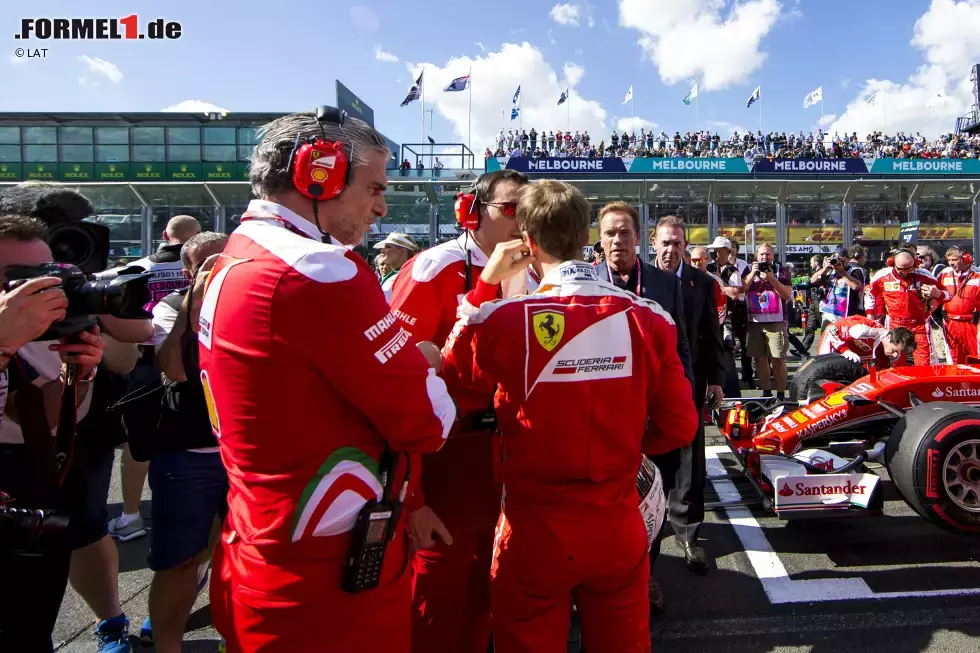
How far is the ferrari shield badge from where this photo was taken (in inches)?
67.6

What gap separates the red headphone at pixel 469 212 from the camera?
2.56 meters

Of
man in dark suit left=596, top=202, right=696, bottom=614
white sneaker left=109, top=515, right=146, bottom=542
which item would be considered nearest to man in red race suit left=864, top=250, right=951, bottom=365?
man in dark suit left=596, top=202, right=696, bottom=614

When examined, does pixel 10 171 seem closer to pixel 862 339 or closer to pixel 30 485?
pixel 30 485

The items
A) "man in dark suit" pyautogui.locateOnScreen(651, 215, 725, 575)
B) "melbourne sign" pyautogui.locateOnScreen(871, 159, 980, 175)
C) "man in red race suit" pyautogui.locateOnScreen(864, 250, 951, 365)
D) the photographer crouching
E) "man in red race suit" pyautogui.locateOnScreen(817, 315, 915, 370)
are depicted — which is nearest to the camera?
the photographer crouching

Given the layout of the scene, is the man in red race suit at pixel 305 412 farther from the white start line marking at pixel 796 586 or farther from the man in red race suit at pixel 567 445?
the white start line marking at pixel 796 586

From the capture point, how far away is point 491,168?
25.5 metres

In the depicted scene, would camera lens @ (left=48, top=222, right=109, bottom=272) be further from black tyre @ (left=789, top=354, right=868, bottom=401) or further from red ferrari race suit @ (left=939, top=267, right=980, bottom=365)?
red ferrari race suit @ (left=939, top=267, right=980, bottom=365)

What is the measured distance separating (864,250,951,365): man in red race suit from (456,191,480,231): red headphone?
7216mm

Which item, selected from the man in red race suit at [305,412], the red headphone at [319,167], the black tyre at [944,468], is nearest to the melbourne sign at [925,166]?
the black tyre at [944,468]

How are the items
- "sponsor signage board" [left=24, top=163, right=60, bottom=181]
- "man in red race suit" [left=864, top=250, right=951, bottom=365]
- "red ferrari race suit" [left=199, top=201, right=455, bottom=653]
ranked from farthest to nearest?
"sponsor signage board" [left=24, top=163, right=60, bottom=181]
"man in red race suit" [left=864, top=250, right=951, bottom=365]
"red ferrari race suit" [left=199, top=201, right=455, bottom=653]

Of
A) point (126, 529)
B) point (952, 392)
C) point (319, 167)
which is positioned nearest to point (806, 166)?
point (952, 392)

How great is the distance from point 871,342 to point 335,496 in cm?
668

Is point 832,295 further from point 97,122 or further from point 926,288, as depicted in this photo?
point 97,122

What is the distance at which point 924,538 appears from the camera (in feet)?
12.2
